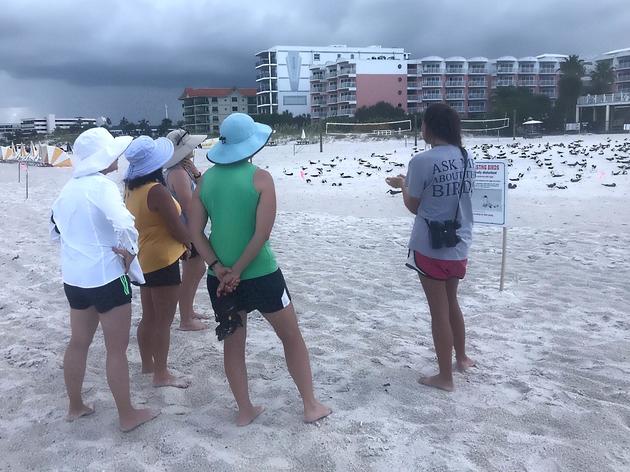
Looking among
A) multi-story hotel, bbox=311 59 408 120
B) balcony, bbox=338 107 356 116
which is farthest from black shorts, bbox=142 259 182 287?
balcony, bbox=338 107 356 116

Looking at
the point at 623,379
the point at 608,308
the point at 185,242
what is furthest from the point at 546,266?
the point at 185,242

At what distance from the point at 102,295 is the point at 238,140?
981mm

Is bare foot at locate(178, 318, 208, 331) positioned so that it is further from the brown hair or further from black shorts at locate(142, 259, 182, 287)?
the brown hair

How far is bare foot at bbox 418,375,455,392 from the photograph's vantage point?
11.4ft

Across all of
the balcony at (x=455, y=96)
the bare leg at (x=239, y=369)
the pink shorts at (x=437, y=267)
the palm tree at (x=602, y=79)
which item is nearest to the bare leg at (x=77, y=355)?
the bare leg at (x=239, y=369)

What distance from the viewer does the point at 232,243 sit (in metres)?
2.79

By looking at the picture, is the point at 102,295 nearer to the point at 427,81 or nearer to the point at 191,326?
the point at 191,326

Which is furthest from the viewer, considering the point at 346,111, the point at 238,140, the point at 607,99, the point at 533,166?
the point at 346,111

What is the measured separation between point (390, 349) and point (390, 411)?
97cm

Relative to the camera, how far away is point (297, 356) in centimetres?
298

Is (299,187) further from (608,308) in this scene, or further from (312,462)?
(312,462)

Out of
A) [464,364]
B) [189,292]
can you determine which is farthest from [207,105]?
[464,364]

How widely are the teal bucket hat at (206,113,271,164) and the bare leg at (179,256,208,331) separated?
193cm

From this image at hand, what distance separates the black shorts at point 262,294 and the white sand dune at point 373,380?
667 mm
